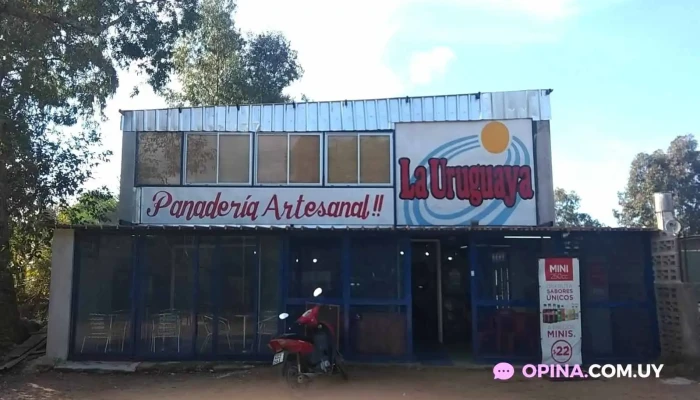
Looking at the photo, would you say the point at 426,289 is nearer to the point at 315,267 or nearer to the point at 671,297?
the point at 315,267

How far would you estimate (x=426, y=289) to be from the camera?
498 inches

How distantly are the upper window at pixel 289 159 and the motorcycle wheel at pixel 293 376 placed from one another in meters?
4.58

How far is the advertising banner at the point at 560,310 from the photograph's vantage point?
10.0m

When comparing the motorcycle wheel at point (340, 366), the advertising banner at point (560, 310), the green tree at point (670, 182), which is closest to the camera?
the motorcycle wheel at point (340, 366)

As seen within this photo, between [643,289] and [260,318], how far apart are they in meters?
6.88

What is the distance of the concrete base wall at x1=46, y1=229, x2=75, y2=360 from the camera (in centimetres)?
1023

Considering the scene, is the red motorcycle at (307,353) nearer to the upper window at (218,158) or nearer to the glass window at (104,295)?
the glass window at (104,295)

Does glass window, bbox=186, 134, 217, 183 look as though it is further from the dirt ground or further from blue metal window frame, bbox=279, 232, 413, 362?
the dirt ground

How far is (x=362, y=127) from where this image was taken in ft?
41.3

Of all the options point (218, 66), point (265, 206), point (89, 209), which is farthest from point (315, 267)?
point (218, 66)

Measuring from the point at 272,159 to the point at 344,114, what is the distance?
1.83 m

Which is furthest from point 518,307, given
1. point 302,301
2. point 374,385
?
point 302,301

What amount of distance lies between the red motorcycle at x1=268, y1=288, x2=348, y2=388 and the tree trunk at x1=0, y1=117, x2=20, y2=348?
502 cm

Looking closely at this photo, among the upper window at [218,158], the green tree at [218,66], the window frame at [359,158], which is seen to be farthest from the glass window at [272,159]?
the green tree at [218,66]
